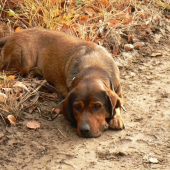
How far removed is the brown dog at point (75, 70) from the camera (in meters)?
5.31

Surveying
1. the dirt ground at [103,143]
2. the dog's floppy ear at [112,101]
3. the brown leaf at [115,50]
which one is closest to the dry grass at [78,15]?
the brown leaf at [115,50]

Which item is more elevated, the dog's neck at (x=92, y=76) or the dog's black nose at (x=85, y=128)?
the dog's neck at (x=92, y=76)

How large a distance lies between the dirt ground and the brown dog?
0.19 metres

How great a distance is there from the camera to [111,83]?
5.89 meters

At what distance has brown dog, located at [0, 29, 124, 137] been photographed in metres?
5.31

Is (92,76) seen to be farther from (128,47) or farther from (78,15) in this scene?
(78,15)

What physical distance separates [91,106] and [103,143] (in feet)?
1.45

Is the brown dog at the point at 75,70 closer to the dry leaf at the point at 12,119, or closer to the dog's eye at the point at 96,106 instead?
the dog's eye at the point at 96,106

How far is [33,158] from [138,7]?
16.3 feet

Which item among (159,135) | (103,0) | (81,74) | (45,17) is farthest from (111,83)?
(103,0)

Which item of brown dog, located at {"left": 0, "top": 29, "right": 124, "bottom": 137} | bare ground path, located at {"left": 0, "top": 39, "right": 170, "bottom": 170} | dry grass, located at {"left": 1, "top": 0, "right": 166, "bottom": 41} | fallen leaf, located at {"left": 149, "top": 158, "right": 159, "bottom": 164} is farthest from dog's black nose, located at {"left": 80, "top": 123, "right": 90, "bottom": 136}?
dry grass, located at {"left": 1, "top": 0, "right": 166, "bottom": 41}

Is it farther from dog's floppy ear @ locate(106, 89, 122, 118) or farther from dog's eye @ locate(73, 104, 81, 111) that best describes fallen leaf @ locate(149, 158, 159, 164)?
dog's eye @ locate(73, 104, 81, 111)

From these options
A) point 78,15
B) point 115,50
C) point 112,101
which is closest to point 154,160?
point 112,101

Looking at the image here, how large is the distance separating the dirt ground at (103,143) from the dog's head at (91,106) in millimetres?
144
